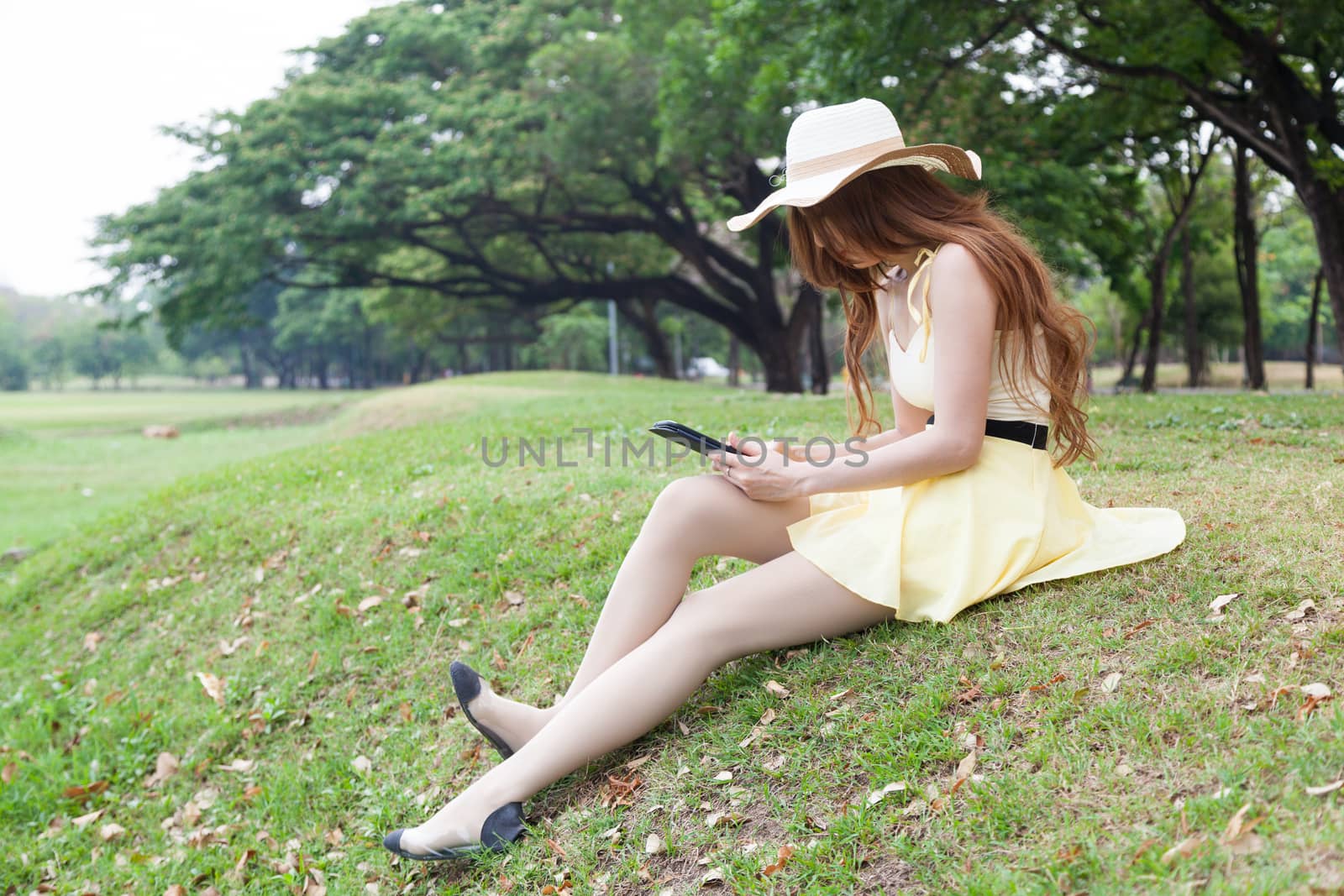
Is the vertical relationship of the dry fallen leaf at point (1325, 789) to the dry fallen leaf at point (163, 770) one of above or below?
above

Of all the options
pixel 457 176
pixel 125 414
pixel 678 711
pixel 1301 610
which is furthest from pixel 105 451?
pixel 1301 610

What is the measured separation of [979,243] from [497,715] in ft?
6.25

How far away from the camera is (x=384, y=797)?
360 cm

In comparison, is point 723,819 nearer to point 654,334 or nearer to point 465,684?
point 465,684

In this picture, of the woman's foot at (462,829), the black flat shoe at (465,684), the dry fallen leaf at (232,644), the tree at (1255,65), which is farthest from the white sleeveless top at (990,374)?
the tree at (1255,65)

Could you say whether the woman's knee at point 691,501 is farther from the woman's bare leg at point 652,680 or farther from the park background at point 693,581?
the park background at point 693,581

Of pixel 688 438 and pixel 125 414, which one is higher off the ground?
pixel 688 438

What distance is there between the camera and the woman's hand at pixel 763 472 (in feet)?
8.86

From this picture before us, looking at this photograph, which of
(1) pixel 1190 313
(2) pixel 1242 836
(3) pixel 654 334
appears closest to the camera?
(2) pixel 1242 836

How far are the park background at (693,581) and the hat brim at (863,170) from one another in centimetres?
23

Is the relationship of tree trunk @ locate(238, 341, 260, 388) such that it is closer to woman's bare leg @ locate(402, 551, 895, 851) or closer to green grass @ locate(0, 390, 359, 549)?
green grass @ locate(0, 390, 359, 549)

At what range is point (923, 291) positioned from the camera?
269 cm

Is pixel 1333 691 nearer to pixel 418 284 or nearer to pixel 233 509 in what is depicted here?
pixel 233 509

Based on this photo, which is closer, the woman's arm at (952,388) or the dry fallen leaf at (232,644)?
the woman's arm at (952,388)
